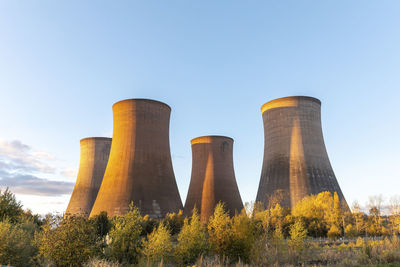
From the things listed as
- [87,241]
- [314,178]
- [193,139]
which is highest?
[193,139]

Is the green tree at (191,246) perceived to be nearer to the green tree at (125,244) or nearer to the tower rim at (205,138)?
the green tree at (125,244)

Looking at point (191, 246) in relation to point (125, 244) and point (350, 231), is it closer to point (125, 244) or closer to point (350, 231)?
point (125, 244)

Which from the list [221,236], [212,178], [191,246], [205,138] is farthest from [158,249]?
[205,138]

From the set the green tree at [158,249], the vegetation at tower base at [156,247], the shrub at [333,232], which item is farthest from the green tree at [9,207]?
the shrub at [333,232]

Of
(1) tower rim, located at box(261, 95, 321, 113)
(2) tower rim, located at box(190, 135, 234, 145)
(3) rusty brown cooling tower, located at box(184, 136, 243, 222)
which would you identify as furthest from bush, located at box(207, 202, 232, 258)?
(2) tower rim, located at box(190, 135, 234, 145)

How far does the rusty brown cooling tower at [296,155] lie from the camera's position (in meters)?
23.6

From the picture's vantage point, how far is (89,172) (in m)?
30.6

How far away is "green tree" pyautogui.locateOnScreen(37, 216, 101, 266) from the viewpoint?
6.98 meters

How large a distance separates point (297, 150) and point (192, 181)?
426 inches

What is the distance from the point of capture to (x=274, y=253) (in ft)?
28.2

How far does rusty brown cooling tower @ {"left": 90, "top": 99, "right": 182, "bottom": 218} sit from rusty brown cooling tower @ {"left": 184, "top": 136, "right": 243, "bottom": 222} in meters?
5.58

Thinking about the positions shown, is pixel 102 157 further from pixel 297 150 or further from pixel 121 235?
pixel 121 235

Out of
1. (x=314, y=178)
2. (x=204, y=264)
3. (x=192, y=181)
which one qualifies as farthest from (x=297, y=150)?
(x=204, y=264)

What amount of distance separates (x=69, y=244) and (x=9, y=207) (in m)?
8.85
